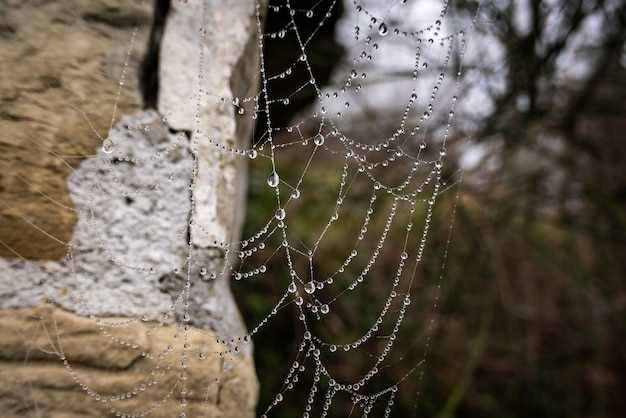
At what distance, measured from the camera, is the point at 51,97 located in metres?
0.68

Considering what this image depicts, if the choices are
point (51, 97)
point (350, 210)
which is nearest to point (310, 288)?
point (51, 97)

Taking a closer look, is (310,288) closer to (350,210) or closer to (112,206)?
(112,206)

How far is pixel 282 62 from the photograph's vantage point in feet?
4.69

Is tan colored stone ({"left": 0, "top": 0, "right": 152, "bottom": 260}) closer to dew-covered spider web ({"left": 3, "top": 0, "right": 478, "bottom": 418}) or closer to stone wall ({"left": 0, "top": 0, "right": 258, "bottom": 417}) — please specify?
stone wall ({"left": 0, "top": 0, "right": 258, "bottom": 417})

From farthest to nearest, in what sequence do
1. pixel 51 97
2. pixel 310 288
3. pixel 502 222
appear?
pixel 502 222 < pixel 310 288 < pixel 51 97

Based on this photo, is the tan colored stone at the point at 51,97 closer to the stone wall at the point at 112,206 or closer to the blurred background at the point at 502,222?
the stone wall at the point at 112,206

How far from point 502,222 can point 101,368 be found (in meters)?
1.93

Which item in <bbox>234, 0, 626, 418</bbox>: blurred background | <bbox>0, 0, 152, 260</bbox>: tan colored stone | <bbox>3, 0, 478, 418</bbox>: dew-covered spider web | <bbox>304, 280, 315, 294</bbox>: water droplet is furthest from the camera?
<bbox>234, 0, 626, 418</bbox>: blurred background

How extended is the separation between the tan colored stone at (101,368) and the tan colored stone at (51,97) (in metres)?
0.12

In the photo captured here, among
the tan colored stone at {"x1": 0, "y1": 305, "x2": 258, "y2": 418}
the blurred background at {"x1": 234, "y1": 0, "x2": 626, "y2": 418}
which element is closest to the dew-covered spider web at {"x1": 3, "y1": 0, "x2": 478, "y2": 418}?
the blurred background at {"x1": 234, "y1": 0, "x2": 626, "y2": 418}

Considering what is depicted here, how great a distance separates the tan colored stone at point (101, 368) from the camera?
67 centimetres

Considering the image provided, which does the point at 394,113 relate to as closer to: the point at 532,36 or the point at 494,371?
the point at 532,36

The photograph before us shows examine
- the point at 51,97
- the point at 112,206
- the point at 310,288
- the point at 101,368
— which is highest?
the point at 51,97

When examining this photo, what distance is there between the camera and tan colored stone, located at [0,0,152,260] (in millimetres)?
651
